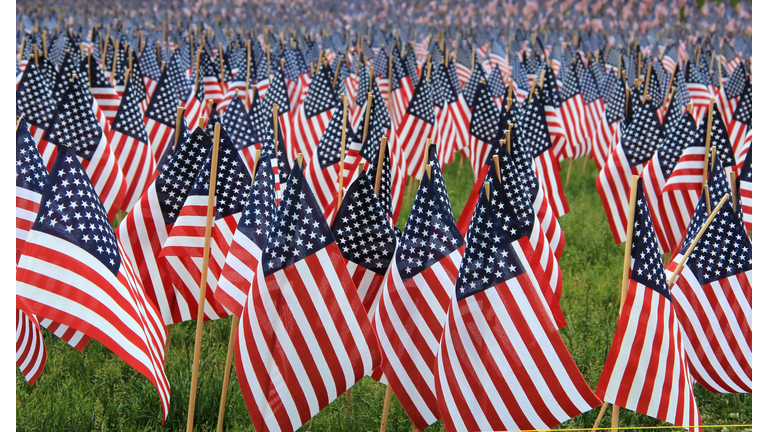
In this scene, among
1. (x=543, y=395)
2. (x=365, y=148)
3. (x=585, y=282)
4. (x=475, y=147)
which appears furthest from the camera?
(x=475, y=147)

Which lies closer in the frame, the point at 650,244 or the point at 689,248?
the point at 650,244

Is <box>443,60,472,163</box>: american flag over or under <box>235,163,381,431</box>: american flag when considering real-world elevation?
over

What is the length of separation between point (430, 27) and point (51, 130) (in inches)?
979

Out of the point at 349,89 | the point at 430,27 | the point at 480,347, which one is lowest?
the point at 480,347

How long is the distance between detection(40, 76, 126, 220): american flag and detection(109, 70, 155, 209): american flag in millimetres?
682

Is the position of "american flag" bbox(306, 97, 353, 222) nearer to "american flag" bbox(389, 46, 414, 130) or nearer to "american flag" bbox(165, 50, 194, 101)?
"american flag" bbox(165, 50, 194, 101)

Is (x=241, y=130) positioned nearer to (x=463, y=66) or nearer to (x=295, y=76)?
(x=295, y=76)

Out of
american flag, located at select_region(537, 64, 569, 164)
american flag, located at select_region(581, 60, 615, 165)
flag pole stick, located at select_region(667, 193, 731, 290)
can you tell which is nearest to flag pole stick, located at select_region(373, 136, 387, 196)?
flag pole stick, located at select_region(667, 193, 731, 290)

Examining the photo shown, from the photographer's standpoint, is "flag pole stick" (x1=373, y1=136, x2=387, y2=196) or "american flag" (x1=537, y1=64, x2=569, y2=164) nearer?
"flag pole stick" (x1=373, y1=136, x2=387, y2=196)

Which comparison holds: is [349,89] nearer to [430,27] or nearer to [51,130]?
[51,130]

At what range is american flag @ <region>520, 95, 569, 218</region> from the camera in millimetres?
7855

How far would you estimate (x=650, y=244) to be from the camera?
3889mm

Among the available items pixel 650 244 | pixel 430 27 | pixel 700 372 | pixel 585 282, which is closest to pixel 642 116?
pixel 585 282

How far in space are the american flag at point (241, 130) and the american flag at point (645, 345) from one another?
4.70 m
